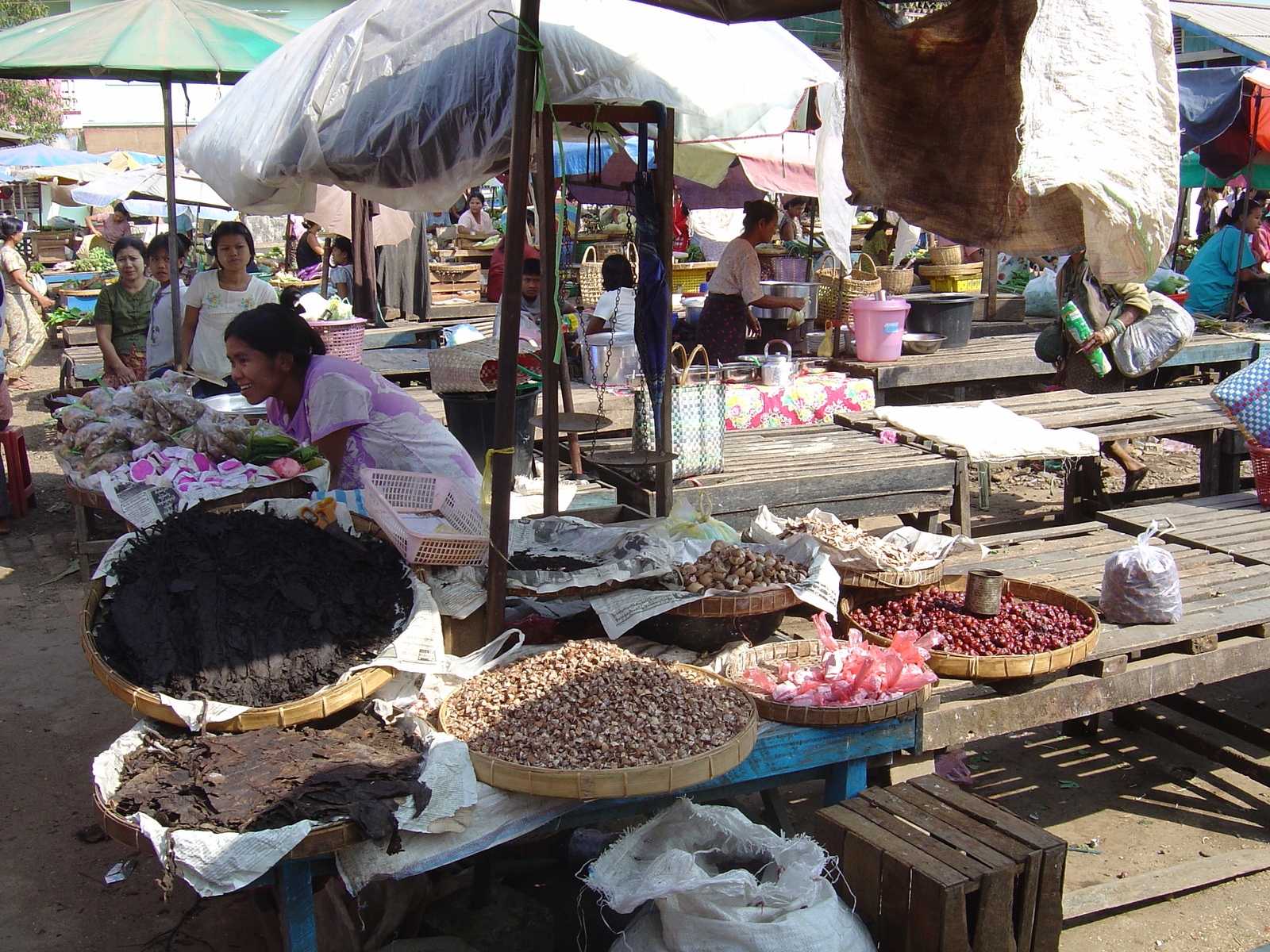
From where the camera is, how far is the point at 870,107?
258cm

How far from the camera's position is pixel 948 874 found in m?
2.16

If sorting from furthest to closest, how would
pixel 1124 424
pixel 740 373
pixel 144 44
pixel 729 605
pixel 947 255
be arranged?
1. pixel 947 255
2. pixel 740 373
3. pixel 1124 424
4. pixel 144 44
5. pixel 729 605

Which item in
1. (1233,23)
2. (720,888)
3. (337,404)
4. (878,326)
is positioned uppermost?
(1233,23)

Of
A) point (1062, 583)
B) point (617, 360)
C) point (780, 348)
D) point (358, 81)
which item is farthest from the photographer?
point (780, 348)

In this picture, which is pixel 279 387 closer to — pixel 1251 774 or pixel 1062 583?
pixel 1062 583

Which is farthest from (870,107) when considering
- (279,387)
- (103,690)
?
(103,690)

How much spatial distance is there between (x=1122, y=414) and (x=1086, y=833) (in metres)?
3.05

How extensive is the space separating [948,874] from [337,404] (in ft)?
8.39

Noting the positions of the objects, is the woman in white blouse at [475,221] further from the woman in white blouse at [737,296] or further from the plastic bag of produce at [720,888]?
the plastic bag of produce at [720,888]

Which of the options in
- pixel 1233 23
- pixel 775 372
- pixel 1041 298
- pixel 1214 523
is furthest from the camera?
pixel 1041 298

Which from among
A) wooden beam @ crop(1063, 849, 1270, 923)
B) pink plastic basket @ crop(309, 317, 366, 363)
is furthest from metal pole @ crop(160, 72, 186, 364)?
wooden beam @ crop(1063, 849, 1270, 923)

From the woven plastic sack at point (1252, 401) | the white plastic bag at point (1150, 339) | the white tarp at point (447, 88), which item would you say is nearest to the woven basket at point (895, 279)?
the white plastic bag at point (1150, 339)

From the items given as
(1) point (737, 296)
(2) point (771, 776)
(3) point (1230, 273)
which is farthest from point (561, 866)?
(3) point (1230, 273)

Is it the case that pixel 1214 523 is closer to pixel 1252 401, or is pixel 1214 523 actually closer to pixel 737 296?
pixel 1252 401
